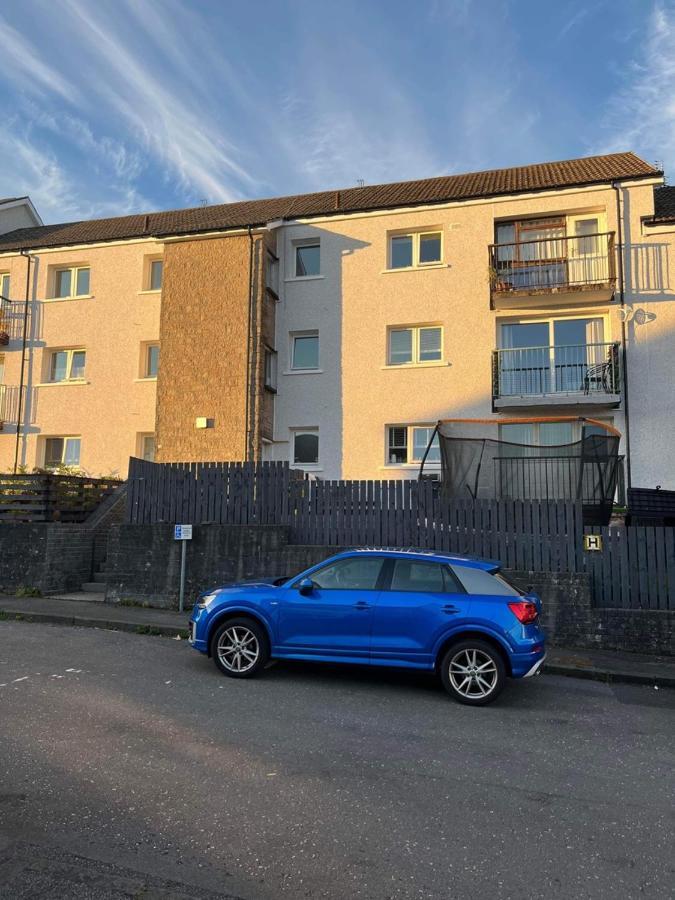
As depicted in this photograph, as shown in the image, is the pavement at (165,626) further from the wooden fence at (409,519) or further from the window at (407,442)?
the window at (407,442)

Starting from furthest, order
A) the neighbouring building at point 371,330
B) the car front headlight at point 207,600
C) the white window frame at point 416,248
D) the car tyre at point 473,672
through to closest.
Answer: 1. the white window frame at point 416,248
2. the neighbouring building at point 371,330
3. the car front headlight at point 207,600
4. the car tyre at point 473,672

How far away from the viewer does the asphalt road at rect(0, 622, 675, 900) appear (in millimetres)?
Result: 3143

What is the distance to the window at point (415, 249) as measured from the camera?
1834 cm

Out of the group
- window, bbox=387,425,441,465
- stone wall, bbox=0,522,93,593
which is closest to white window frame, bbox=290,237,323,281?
window, bbox=387,425,441,465

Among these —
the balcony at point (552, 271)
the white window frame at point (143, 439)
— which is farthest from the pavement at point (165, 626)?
the balcony at point (552, 271)

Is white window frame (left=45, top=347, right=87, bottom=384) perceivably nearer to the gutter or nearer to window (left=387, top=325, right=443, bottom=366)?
the gutter

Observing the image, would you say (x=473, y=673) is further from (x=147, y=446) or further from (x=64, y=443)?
(x=64, y=443)

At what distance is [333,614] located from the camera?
6699 millimetres

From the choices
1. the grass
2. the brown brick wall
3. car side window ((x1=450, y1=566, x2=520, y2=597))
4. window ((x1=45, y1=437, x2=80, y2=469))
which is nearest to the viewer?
car side window ((x1=450, y1=566, x2=520, y2=597))

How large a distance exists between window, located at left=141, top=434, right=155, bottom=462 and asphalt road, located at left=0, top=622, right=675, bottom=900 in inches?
497

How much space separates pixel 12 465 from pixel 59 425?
194 cm

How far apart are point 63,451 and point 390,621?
1612 cm

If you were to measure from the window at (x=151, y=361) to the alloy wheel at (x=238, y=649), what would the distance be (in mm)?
14001

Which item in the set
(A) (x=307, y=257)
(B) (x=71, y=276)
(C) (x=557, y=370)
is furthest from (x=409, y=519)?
(B) (x=71, y=276)
